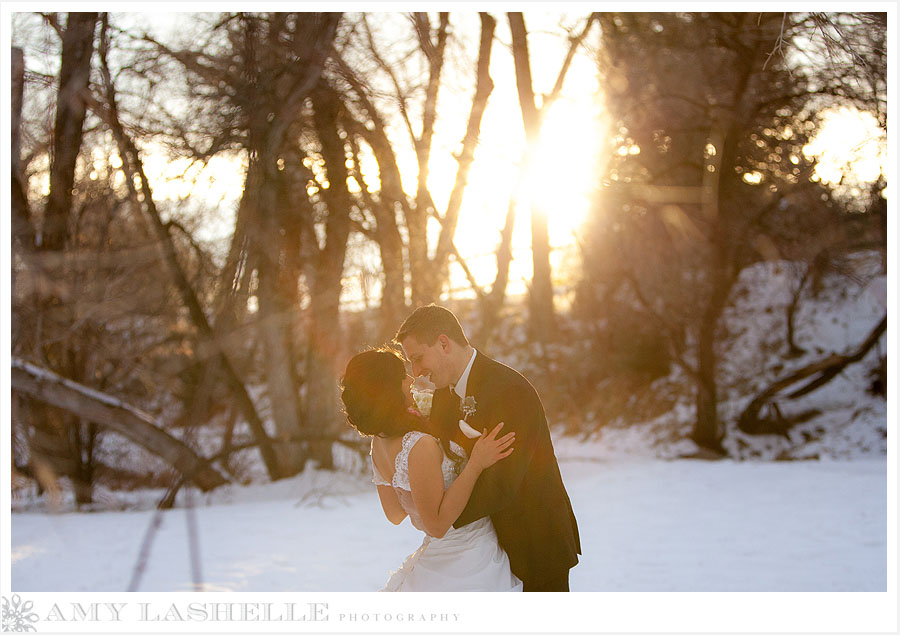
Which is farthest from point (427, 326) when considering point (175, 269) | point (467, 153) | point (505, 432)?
point (467, 153)

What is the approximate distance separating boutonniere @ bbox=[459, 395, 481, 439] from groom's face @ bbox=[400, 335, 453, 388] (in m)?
0.10

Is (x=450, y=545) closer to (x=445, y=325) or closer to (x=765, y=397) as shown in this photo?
(x=445, y=325)

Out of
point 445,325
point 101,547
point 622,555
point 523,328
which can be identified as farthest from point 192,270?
point 445,325

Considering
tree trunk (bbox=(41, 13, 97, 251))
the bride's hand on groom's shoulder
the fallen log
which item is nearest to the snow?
the fallen log

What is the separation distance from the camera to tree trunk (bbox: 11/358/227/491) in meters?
7.52

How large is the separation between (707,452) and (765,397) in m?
1.03

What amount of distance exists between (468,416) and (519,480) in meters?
0.24

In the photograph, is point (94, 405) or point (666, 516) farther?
point (94, 405)

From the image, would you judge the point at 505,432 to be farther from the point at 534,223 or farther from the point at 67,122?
the point at 534,223

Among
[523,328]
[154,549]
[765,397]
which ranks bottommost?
[154,549]

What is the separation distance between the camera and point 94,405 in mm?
7977

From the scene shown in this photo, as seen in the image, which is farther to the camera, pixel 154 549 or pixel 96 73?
pixel 96 73

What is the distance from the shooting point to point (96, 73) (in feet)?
24.6

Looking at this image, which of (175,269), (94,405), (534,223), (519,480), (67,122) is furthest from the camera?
(534,223)
